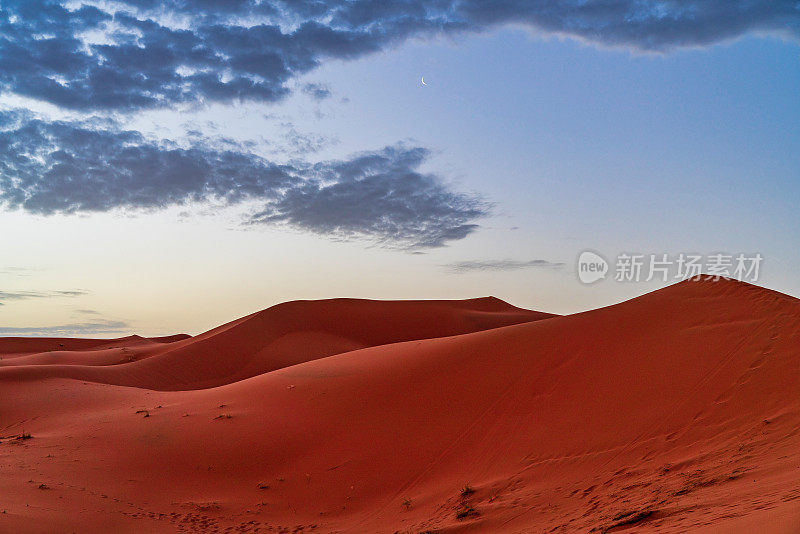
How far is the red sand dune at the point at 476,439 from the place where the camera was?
736 centimetres

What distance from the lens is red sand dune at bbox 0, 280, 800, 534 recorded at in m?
7.36

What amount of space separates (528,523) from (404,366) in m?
8.90

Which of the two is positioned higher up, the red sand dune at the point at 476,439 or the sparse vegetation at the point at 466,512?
the red sand dune at the point at 476,439

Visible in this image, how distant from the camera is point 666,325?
13195 mm

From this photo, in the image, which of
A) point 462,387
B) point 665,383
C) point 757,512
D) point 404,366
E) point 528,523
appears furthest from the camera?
point 404,366

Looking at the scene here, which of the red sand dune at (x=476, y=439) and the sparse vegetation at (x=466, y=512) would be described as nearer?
the red sand dune at (x=476, y=439)

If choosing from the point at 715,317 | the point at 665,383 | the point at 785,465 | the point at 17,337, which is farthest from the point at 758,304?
the point at 17,337

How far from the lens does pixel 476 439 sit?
36.8 feet

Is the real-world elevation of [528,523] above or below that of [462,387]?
below

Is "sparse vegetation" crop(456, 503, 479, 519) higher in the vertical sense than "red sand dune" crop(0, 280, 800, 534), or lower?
lower

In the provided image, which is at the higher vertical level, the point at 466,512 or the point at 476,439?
the point at 476,439

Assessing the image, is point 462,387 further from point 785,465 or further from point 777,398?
point 785,465

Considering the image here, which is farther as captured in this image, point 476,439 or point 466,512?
point 476,439

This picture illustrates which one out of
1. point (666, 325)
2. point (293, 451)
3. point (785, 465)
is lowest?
point (293, 451)
